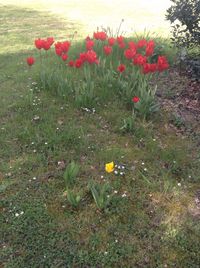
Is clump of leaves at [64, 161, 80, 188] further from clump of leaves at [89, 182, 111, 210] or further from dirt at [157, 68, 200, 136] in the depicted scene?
dirt at [157, 68, 200, 136]

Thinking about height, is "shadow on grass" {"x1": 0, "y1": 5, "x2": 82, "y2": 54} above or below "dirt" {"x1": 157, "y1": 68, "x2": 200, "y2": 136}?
A: below

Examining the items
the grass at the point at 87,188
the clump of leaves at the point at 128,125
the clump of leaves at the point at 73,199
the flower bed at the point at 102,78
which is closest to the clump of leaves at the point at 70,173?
the grass at the point at 87,188

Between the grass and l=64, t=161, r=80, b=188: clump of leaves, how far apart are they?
0.30ft

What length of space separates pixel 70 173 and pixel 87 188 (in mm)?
255

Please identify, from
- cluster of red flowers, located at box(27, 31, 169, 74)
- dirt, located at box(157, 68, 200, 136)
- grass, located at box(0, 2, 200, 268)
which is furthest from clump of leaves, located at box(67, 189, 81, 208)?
cluster of red flowers, located at box(27, 31, 169, 74)

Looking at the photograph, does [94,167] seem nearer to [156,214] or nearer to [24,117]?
[156,214]

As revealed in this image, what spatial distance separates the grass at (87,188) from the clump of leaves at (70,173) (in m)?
0.09

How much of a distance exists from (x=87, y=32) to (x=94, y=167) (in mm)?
7001

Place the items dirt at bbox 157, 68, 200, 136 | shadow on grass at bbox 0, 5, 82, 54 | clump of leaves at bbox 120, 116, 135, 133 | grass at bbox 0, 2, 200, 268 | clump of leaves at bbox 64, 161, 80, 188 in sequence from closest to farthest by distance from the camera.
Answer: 1. grass at bbox 0, 2, 200, 268
2. clump of leaves at bbox 64, 161, 80, 188
3. clump of leaves at bbox 120, 116, 135, 133
4. dirt at bbox 157, 68, 200, 136
5. shadow on grass at bbox 0, 5, 82, 54

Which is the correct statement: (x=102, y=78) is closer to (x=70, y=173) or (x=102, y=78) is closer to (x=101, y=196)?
(x=70, y=173)

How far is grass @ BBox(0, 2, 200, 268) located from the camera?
134 inches

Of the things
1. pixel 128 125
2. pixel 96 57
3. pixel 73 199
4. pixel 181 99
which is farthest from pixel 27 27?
pixel 73 199

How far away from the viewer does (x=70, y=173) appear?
4023 millimetres

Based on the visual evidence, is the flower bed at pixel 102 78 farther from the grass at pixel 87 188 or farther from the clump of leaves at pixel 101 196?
the clump of leaves at pixel 101 196
